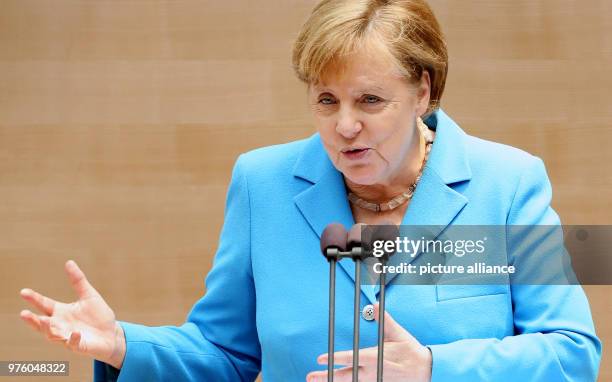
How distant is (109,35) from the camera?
418cm

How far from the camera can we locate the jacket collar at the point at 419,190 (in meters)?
2.65

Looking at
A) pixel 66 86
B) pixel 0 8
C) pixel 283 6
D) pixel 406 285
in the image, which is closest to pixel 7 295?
pixel 66 86

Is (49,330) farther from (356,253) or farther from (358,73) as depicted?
(358,73)

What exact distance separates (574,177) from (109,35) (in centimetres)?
177

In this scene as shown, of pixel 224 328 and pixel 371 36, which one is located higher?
pixel 371 36

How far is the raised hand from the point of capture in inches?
90.5

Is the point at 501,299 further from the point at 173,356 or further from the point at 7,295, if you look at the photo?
the point at 7,295

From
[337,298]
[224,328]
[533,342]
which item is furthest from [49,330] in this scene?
[533,342]

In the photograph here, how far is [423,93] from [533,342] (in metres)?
0.62

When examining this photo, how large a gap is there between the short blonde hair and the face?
3cm

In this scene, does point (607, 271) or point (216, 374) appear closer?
point (216, 374)

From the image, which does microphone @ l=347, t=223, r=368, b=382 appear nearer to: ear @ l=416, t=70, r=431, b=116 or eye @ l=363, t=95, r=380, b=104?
eye @ l=363, t=95, r=380, b=104

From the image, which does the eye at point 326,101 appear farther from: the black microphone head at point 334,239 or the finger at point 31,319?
the finger at point 31,319

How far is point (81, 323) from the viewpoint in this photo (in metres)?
2.41
